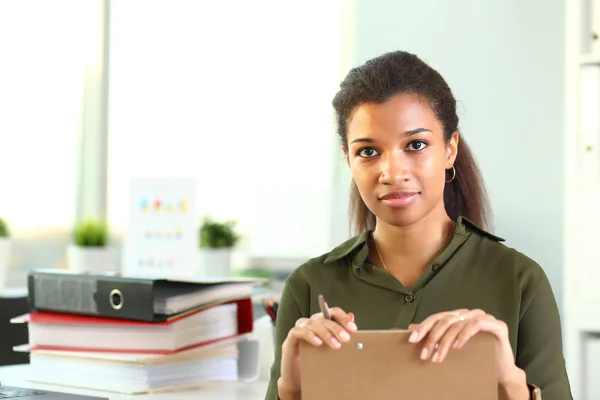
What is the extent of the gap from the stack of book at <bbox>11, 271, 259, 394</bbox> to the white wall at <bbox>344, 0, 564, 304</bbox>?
Answer: 1185mm

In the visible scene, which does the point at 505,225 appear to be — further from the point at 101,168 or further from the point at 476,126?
the point at 101,168

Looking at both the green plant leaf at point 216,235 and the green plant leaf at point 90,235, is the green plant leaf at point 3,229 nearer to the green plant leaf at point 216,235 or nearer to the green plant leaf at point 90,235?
the green plant leaf at point 90,235

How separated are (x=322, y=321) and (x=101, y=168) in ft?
8.97

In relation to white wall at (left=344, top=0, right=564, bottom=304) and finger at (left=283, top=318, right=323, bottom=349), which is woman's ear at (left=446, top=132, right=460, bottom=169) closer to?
finger at (left=283, top=318, right=323, bottom=349)

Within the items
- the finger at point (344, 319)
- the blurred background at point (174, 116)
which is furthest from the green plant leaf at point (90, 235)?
the finger at point (344, 319)

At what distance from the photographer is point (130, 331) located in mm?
1408

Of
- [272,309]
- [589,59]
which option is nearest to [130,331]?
[272,309]

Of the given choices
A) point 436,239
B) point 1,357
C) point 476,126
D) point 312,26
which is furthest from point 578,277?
point 312,26

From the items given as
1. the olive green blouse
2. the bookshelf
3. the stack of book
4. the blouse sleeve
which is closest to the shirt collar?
the olive green blouse

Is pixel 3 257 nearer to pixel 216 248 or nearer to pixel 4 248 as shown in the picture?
pixel 4 248

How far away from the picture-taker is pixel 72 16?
353cm

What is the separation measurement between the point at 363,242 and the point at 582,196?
3.04 feet

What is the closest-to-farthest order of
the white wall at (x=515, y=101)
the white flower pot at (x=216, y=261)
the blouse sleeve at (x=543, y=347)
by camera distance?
the blouse sleeve at (x=543, y=347) → the white wall at (x=515, y=101) → the white flower pot at (x=216, y=261)

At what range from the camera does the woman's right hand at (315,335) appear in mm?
964
